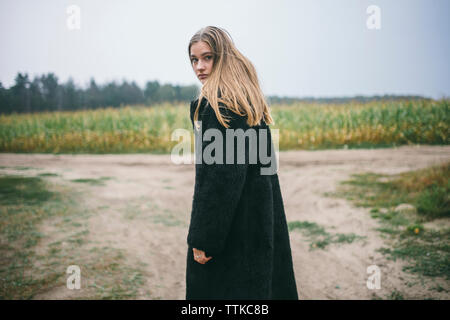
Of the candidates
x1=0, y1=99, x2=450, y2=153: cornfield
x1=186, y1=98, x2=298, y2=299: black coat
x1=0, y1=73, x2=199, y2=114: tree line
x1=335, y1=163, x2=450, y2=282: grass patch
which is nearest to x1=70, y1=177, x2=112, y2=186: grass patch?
x1=0, y1=99, x2=450, y2=153: cornfield

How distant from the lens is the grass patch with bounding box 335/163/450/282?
11.8 ft

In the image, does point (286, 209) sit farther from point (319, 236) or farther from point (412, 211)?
point (412, 211)

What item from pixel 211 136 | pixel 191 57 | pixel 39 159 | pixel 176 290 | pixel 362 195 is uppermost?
pixel 191 57

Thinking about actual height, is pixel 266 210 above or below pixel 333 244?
above

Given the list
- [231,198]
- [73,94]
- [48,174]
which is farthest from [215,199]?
[73,94]

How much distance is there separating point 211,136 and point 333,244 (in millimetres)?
3249

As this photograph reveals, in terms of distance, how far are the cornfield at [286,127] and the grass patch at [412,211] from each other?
163 centimetres

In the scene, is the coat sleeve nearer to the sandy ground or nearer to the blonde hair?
the blonde hair

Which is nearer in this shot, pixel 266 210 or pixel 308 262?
pixel 266 210

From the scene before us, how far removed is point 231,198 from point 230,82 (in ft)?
1.99

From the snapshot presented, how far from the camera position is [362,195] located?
560 centimetres

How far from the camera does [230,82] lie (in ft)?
5.61
